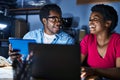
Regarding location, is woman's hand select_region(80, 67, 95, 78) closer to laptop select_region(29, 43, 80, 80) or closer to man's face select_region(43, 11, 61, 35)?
laptop select_region(29, 43, 80, 80)

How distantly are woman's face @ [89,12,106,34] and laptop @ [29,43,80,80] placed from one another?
785 millimetres

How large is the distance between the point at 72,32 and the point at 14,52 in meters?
1.55

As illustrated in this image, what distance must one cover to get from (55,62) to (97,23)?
2.68ft

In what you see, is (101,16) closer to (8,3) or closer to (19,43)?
(19,43)

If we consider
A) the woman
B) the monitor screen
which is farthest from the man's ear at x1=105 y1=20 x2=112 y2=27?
the monitor screen

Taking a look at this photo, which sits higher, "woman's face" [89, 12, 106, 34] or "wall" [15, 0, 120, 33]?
"wall" [15, 0, 120, 33]

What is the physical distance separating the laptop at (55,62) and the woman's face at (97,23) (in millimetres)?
785

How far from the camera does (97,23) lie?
1909mm

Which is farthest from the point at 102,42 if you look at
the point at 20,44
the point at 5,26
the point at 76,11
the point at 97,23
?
the point at 5,26

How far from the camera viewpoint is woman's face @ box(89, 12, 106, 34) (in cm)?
191

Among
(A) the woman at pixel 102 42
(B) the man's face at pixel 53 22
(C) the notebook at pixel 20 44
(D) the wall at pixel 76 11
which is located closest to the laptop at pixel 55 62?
(C) the notebook at pixel 20 44

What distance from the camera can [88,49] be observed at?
1960mm

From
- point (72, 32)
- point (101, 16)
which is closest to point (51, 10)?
point (101, 16)

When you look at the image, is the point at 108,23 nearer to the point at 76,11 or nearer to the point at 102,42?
the point at 102,42
